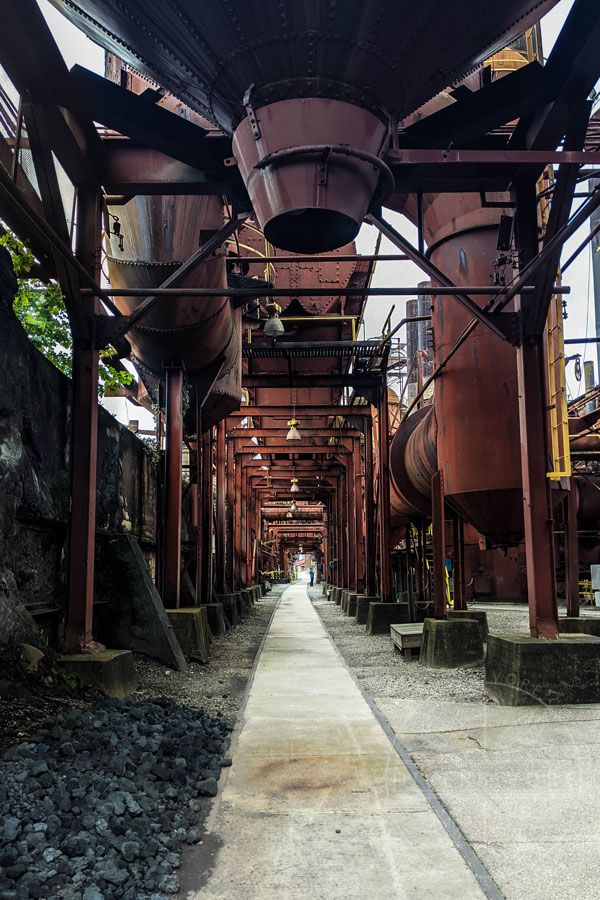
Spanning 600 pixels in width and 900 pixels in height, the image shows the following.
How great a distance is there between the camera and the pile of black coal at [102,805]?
113 inches

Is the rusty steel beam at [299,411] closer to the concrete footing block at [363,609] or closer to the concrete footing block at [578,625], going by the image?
the concrete footing block at [363,609]

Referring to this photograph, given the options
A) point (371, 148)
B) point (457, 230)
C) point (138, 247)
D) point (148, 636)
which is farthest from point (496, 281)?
point (148, 636)

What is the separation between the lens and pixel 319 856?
10.7 ft

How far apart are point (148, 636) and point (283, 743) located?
3417 millimetres

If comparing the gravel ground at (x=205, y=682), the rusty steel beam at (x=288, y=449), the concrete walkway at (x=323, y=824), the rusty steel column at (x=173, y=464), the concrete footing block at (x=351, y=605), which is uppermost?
the rusty steel beam at (x=288, y=449)

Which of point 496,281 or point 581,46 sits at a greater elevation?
point 581,46

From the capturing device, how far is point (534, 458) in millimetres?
7270

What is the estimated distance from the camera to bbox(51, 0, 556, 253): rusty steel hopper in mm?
4820

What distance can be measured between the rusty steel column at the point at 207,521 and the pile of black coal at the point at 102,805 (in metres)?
8.51

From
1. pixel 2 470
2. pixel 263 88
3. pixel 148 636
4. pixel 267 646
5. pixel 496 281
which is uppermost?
pixel 263 88

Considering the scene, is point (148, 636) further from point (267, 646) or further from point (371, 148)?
point (371, 148)

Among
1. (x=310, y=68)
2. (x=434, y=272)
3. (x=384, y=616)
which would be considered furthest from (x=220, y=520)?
(x=310, y=68)

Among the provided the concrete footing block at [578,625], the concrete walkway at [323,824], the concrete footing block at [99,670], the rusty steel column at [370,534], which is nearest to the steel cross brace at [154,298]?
the concrete footing block at [99,670]

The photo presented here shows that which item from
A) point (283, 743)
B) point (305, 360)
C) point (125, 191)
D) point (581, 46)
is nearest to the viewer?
point (283, 743)
